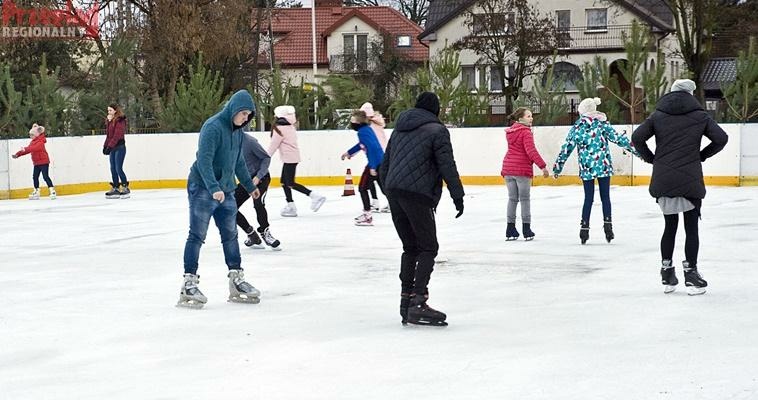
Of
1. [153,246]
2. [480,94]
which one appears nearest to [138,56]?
[480,94]

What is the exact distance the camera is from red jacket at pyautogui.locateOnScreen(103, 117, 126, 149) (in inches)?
796

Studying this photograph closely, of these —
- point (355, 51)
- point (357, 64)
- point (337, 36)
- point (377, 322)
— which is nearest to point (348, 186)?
point (377, 322)

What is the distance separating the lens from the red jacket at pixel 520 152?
1208 cm

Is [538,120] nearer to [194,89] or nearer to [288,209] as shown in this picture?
[194,89]

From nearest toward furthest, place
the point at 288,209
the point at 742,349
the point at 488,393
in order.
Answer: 1. the point at 488,393
2. the point at 742,349
3. the point at 288,209

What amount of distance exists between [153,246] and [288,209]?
138 inches

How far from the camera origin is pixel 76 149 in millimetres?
22047

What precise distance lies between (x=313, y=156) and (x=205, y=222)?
14694 mm

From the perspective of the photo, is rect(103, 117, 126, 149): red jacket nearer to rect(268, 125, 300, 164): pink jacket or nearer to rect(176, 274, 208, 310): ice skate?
rect(268, 125, 300, 164): pink jacket

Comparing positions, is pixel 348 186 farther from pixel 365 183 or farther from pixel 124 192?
pixel 365 183

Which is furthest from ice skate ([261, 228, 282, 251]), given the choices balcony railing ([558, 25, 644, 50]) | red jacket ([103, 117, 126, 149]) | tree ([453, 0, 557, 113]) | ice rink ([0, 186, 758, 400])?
balcony railing ([558, 25, 644, 50])

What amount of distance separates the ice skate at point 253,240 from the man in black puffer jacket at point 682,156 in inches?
180

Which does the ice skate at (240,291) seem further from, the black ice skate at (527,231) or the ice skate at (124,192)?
the ice skate at (124,192)

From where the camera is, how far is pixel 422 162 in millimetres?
7254
